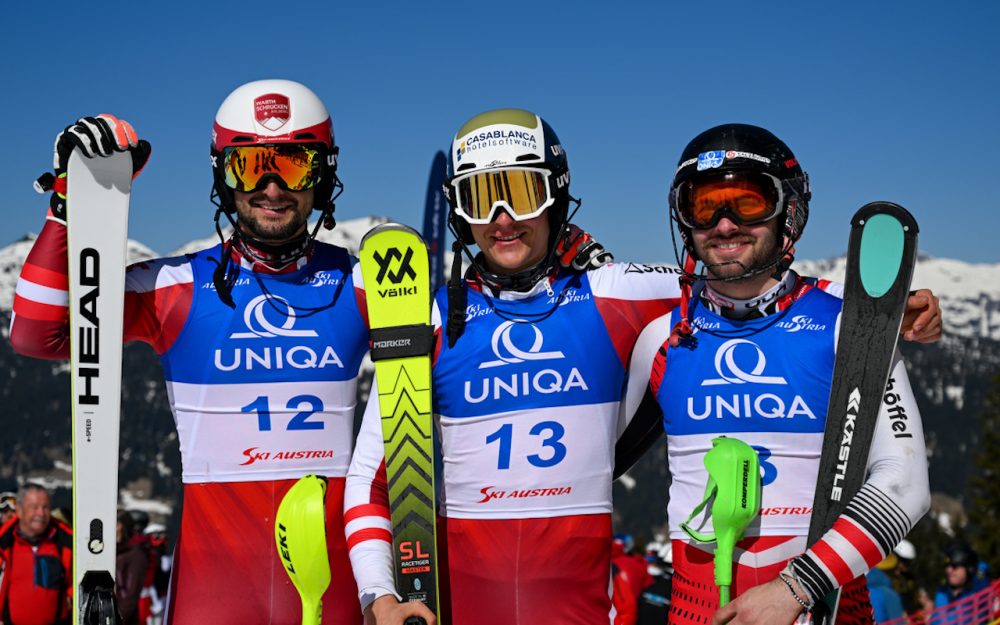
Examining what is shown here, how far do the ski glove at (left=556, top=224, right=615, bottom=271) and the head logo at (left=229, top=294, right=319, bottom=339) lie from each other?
4.33 feet

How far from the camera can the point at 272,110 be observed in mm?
5391

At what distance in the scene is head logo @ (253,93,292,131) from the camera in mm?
5371

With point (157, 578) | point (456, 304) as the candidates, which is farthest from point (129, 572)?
point (456, 304)

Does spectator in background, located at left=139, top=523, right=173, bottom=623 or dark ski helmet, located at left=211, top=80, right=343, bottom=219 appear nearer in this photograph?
dark ski helmet, located at left=211, top=80, right=343, bottom=219

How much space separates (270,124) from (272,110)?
0.08 meters

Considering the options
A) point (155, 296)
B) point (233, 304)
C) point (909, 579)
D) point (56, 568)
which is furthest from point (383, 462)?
point (909, 579)

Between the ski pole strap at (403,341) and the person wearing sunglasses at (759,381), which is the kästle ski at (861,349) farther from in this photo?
the ski pole strap at (403,341)

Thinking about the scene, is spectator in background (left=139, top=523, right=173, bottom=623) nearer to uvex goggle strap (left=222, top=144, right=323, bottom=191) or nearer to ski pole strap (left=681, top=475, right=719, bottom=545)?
uvex goggle strap (left=222, top=144, right=323, bottom=191)

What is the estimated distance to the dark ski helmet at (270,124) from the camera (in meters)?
5.36

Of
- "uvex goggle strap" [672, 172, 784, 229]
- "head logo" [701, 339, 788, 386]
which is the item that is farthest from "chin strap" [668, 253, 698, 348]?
"uvex goggle strap" [672, 172, 784, 229]

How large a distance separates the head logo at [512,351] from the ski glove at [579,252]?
0.40 meters

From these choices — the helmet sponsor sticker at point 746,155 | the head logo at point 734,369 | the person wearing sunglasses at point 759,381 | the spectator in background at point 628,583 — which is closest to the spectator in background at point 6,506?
the spectator in background at point 628,583

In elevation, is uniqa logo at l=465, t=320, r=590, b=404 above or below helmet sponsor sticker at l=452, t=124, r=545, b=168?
below

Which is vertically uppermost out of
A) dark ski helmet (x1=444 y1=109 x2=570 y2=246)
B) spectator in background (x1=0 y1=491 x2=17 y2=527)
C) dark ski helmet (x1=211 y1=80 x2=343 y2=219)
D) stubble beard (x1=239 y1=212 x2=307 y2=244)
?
dark ski helmet (x1=211 y1=80 x2=343 y2=219)
